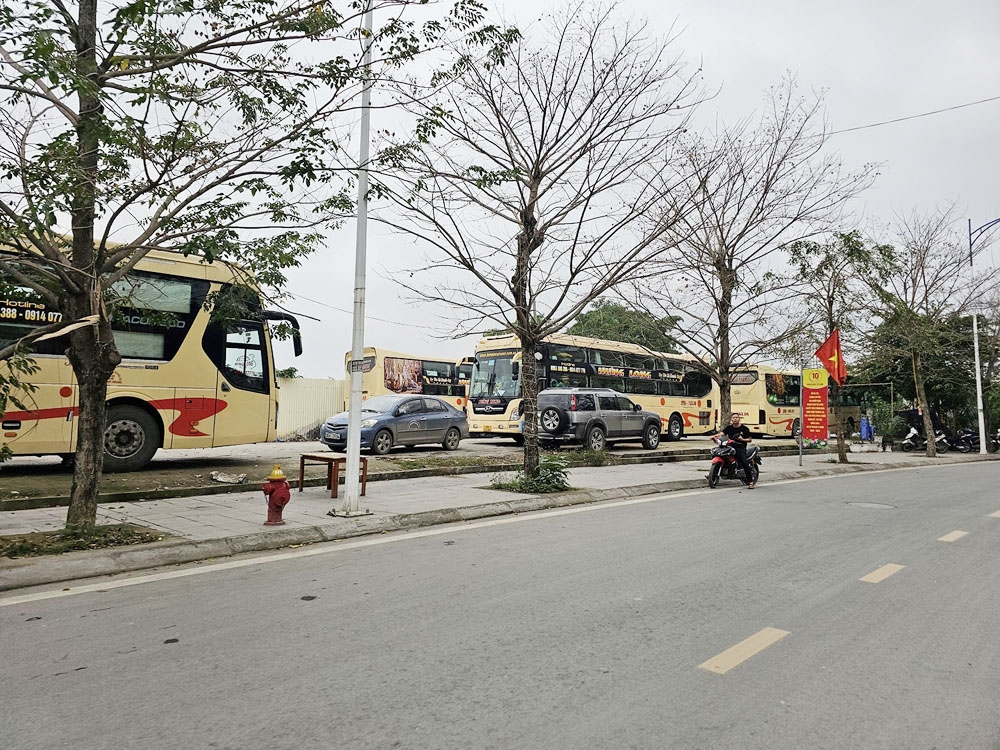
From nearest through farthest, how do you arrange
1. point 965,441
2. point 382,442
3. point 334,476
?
point 334,476 < point 382,442 < point 965,441

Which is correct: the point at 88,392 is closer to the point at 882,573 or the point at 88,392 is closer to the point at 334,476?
the point at 334,476

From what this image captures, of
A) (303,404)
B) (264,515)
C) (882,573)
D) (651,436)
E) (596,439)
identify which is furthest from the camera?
(303,404)

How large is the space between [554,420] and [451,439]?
290 centimetres

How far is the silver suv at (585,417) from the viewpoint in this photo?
64.4 ft

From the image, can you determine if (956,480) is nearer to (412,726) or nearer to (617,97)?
(617,97)

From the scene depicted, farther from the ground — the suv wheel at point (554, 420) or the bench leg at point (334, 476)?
the suv wheel at point (554, 420)

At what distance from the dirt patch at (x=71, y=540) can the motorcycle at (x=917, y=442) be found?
29550 mm

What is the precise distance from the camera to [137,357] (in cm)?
1197

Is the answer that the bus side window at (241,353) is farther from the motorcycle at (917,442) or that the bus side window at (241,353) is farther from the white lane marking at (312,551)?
the motorcycle at (917,442)

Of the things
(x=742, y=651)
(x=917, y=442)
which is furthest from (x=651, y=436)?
(x=742, y=651)

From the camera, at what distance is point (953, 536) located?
8148mm

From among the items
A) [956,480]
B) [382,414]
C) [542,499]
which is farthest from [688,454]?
[542,499]

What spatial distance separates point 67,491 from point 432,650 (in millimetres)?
7532

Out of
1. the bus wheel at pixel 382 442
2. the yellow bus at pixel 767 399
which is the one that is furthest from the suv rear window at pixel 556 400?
the yellow bus at pixel 767 399
